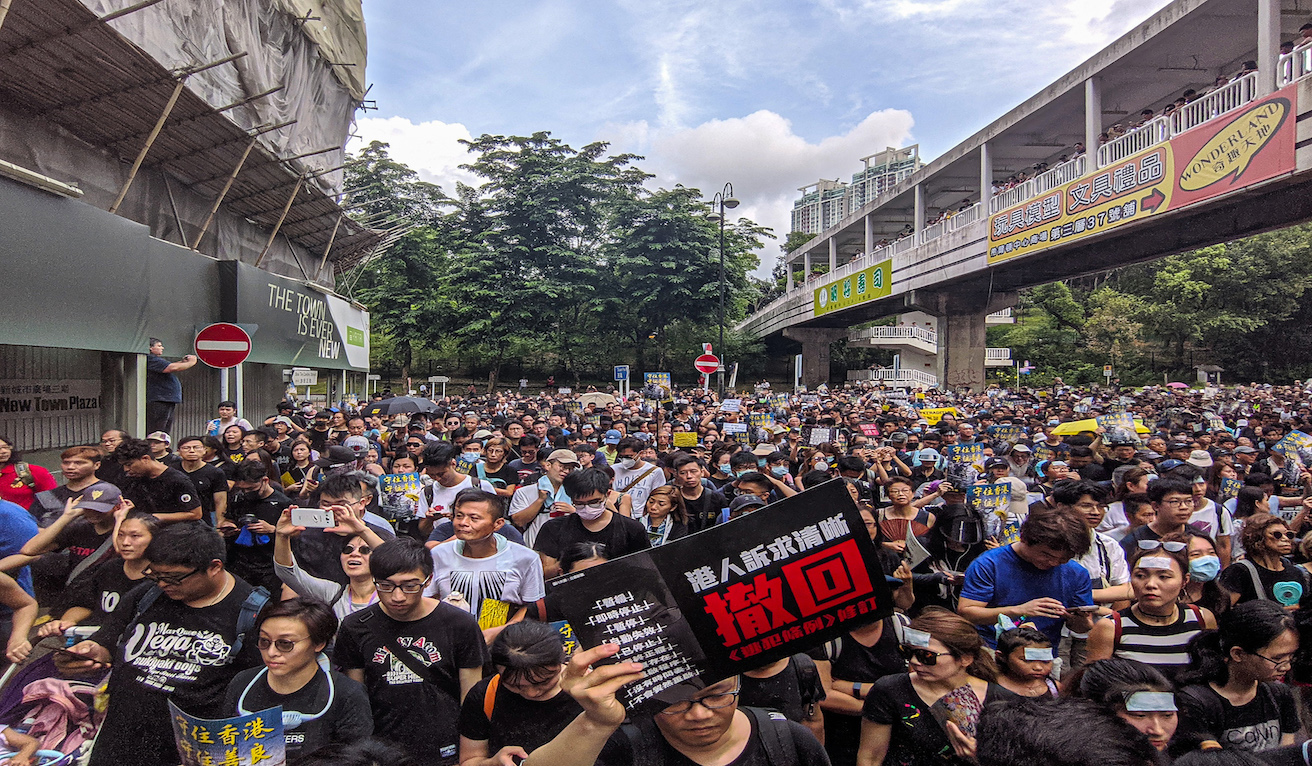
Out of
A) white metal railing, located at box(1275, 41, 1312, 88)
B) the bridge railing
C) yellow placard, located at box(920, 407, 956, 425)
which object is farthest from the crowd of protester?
the bridge railing

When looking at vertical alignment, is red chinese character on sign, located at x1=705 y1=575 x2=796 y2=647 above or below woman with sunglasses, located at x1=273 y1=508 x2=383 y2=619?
above

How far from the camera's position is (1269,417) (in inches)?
525

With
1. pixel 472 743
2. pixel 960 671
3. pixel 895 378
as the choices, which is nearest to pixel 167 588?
pixel 472 743

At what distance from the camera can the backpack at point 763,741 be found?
6.70ft

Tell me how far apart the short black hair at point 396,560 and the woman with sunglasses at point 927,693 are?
1839 mm

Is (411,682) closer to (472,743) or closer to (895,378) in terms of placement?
Answer: (472,743)

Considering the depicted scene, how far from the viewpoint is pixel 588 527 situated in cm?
445

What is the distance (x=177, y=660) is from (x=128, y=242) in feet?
31.2

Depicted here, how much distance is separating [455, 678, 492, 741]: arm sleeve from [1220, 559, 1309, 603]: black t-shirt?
372cm

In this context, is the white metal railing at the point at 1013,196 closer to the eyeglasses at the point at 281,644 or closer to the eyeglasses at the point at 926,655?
the eyeglasses at the point at 926,655

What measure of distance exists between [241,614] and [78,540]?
5.80ft

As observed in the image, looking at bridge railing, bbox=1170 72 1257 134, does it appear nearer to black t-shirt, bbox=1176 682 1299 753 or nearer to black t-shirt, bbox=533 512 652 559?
black t-shirt, bbox=1176 682 1299 753

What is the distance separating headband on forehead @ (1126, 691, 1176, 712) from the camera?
7.35ft

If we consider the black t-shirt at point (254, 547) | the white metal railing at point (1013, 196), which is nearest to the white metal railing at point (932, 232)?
the white metal railing at point (1013, 196)
